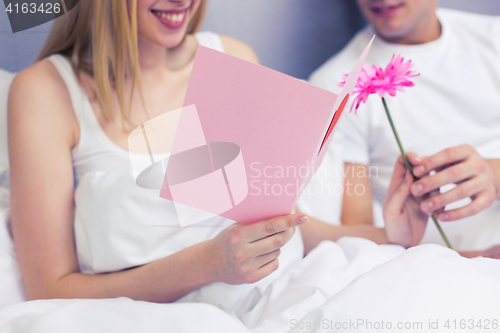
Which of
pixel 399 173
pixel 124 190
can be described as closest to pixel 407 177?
pixel 399 173

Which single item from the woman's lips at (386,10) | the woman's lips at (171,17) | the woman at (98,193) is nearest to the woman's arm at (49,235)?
the woman at (98,193)

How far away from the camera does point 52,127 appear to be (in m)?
0.68

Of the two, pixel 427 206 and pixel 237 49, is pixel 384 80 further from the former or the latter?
pixel 237 49

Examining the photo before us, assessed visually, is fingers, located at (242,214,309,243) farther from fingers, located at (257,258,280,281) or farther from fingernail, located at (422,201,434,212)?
fingernail, located at (422,201,434,212)

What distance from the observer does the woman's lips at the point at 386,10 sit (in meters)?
1.05

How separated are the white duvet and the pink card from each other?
0.13m

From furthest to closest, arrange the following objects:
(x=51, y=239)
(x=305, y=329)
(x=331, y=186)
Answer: (x=331, y=186) < (x=51, y=239) < (x=305, y=329)

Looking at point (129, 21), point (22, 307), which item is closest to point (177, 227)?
point (22, 307)

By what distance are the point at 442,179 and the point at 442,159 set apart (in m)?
0.04

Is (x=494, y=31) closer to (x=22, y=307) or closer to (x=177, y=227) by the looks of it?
(x=177, y=227)

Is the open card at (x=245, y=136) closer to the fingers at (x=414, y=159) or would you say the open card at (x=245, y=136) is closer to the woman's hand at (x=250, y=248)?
the woman's hand at (x=250, y=248)

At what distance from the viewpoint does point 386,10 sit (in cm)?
106

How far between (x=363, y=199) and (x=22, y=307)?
83 centimetres

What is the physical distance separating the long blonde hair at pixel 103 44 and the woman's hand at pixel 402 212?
0.51 meters
